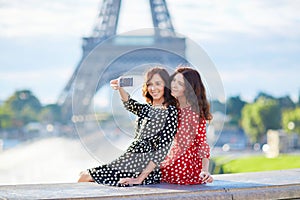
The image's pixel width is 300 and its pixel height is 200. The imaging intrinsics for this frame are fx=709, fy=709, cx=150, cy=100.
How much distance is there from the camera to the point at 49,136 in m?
44.3

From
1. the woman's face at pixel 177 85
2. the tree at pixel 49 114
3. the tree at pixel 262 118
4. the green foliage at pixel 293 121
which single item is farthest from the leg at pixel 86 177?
the tree at pixel 262 118

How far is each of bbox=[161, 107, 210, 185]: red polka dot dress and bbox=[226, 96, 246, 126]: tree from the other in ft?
187

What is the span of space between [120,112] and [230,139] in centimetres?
6244

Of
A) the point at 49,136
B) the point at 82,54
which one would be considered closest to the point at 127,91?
the point at 82,54

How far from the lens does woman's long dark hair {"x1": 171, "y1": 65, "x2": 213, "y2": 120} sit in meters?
4.29

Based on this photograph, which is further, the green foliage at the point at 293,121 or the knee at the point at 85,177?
the green foliage at the point at 293,121

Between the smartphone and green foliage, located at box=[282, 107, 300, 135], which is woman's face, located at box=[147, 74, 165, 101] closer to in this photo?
the smartphone

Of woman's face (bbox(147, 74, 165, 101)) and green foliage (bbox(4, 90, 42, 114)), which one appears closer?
woman's face (bbox(147, 74, 165, 101))

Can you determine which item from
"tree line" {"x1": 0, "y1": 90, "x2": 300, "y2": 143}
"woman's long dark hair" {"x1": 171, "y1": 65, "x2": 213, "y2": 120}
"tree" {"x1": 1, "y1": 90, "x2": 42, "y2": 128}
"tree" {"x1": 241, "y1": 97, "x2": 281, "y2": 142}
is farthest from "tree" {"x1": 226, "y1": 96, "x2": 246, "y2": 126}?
"woman's long dark hair" {"x1": 171, "y1": 65, "x2": 213, "y2": 120}

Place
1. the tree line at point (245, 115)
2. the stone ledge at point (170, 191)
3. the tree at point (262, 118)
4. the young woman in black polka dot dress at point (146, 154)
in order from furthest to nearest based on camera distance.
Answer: the tree at point (262, 118) < the tree line at point (245, 115) < the young woman in black polka dot dress at point (146, 154) < the stone ledge at point (170, 191)

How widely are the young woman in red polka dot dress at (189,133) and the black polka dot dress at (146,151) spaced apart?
0.09 metres

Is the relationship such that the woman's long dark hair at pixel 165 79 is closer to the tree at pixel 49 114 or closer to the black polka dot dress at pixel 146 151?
the black polka dot dress at pixel 146 151

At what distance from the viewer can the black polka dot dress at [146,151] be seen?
4.18 m

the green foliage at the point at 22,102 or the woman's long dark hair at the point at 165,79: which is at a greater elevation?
the woman's long dark hair at the point at 165,79
